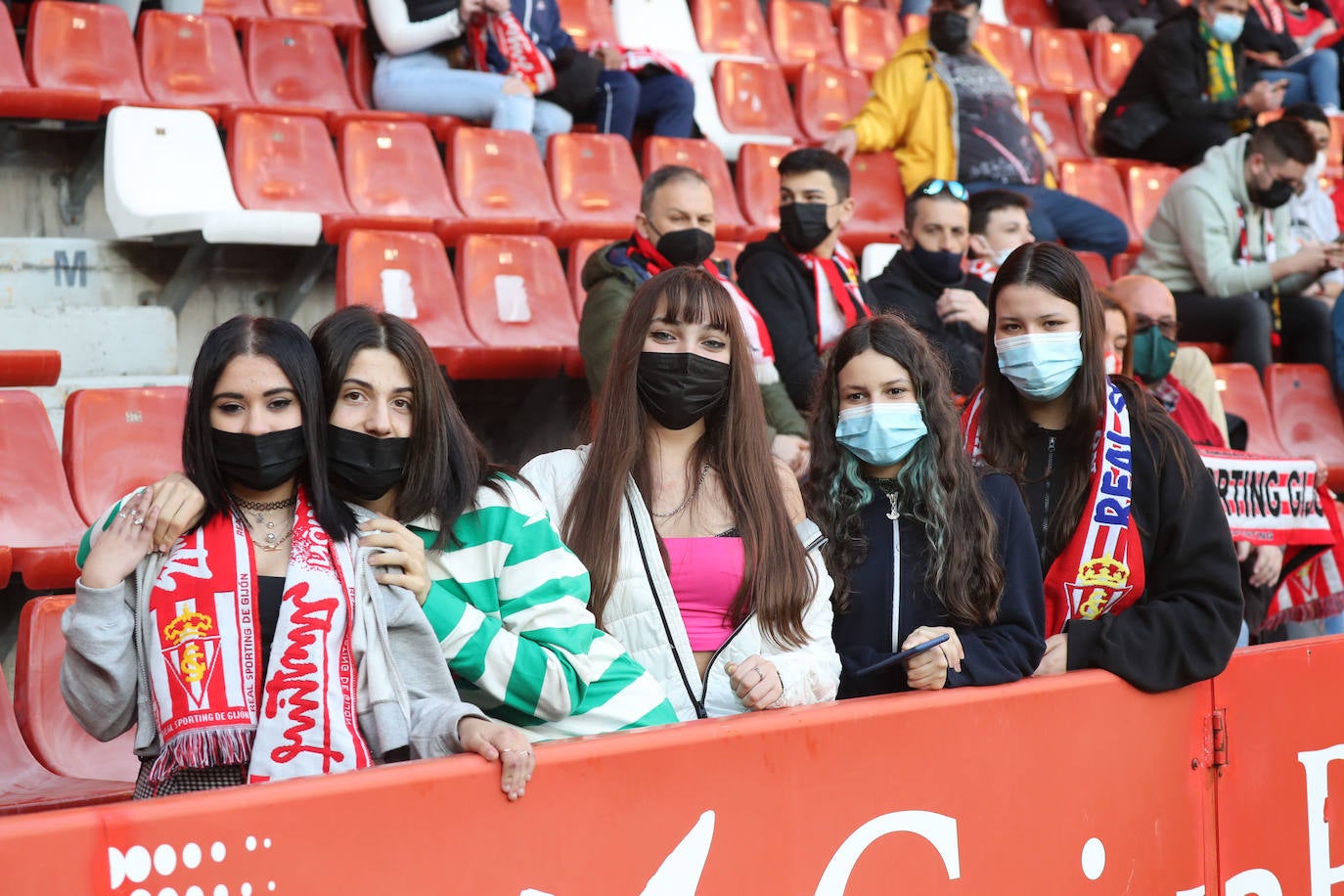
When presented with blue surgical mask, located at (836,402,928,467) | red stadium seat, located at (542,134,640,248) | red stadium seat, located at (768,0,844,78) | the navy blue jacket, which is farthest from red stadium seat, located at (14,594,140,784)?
red stadium seat, located at (768,0,844,78)

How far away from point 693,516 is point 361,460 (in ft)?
2.17

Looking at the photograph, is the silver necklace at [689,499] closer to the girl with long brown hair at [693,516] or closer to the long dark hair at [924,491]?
the girl with long brown hair at [693,516]

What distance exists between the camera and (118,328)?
484 centimetres

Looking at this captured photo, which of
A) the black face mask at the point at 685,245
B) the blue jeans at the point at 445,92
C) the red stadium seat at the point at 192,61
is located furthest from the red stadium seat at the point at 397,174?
the black face mask at the point at 685,245

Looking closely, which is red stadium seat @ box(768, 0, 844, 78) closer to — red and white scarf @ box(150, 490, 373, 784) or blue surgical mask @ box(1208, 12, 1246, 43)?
blue surgical mask @ box(1208, 12, 1246, 43)

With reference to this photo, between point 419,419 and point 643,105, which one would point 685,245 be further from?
point 643,105

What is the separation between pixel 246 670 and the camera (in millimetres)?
2146

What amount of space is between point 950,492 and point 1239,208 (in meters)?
4.36

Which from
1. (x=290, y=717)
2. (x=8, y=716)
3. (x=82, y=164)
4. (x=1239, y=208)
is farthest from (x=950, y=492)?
(x=1239, y=208)

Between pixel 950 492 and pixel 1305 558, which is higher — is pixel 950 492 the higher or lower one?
the higher one

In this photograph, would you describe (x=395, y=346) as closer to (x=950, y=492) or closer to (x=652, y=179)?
(x=950, y=492)

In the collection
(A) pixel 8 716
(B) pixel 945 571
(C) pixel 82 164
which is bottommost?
(A) pixel 8 716

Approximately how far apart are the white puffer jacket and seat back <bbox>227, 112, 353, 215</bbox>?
10.5 ft

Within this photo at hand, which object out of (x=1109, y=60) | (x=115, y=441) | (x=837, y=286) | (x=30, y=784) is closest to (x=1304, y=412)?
(x=837, y=286)
